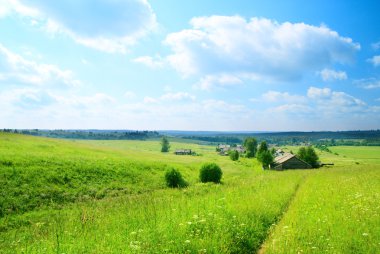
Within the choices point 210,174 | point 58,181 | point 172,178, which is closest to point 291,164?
point 210,174

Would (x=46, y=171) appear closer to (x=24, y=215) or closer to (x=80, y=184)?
(x=80, y=184)

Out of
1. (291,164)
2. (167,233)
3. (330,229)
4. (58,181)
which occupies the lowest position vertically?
(291,164)

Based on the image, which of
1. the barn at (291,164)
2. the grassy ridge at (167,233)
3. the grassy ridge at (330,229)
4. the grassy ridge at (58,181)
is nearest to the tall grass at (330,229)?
the grassy ridge at (330,229)

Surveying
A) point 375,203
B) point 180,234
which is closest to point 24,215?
point 180,234

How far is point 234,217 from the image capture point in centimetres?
1235

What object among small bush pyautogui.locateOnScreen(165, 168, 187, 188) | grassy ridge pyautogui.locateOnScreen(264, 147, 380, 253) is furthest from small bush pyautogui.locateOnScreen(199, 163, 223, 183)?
grassy ridge pyautogui.locateOnScreen(264, 147, 380, 253)

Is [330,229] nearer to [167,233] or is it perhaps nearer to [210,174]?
[167,233]

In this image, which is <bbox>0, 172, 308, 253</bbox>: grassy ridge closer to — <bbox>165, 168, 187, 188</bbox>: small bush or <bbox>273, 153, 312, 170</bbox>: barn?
<bbox>165, 168, 187, 188</bbox>: small bush

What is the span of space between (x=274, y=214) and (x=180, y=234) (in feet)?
21.6

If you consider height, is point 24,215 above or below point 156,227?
below

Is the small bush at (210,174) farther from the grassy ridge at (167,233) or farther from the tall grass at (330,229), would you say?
the grassy ridge at (167,233)

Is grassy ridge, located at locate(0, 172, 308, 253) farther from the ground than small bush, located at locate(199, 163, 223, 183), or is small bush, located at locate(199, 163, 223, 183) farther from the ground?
grassy ridge, located at locate(0, 172, 308, 253)

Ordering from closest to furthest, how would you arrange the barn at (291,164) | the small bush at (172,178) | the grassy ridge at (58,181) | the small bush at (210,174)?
the grassy ridge at (58,181), the small bush at (172,178), the small bush at (210,174), the barn at (291,164)

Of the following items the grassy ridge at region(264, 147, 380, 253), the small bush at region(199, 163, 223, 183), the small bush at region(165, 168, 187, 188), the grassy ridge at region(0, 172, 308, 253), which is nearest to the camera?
the grassy ridge at region(0, 172, 308, 253)
